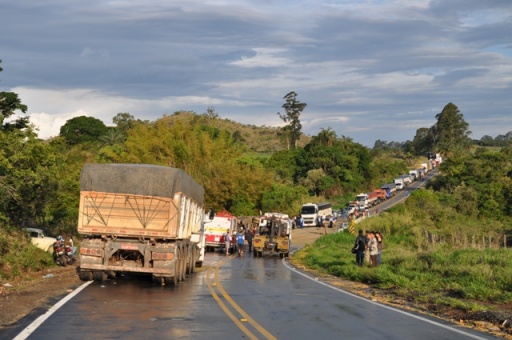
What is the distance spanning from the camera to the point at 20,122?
36.4 meters

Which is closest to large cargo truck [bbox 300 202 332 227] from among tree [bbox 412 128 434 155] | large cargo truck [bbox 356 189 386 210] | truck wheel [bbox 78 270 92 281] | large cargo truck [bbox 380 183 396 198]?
large cargo truck [bbox 356 189 386 210]

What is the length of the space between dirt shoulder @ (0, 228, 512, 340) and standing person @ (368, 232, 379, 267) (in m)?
2.08

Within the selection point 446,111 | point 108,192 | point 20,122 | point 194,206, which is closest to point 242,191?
point 20,122

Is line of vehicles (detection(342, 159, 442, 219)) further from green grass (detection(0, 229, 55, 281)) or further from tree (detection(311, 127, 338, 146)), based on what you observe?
green grass (detection(0, 229, 55, 281))

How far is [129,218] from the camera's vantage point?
20.7 m

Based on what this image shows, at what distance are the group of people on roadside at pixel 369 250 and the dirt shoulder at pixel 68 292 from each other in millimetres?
2106

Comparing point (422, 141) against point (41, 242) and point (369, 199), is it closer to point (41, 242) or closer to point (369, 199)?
point (369, 199)

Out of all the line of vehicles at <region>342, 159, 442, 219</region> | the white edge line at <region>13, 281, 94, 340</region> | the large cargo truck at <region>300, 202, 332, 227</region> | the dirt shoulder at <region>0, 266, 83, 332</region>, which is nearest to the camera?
the white edge line at <region>13, 281, 94, 340</region>

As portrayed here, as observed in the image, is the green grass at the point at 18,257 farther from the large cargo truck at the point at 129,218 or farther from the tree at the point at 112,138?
the tree at the point at 112,138

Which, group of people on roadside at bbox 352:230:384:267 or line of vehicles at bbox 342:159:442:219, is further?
line of vehicles at bbox 342:159:442:219

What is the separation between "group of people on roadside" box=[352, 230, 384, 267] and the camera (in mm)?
27109

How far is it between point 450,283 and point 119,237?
30.8ft

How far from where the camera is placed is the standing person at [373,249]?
26953 mm

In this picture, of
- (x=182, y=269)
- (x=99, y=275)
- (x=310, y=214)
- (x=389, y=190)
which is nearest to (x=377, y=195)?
(x=389, y=190)
